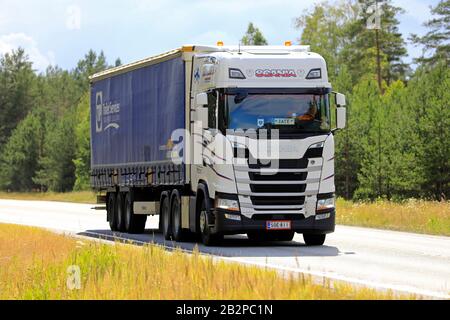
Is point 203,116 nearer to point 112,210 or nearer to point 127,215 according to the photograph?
point 127,215

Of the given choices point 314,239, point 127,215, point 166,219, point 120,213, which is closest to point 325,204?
point 314,239

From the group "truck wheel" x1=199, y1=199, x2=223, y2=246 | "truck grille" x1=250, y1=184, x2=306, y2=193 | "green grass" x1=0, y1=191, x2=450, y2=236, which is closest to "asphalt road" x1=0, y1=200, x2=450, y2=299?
"truck wheel" x1=199, y1=199, x2=223, y2=246

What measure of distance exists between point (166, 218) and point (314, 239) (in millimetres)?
3707

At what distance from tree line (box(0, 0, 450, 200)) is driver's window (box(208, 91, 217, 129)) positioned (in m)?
35.1

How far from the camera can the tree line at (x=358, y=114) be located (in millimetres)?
60938

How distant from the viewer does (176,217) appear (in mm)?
25234

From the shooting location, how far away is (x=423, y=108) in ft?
198

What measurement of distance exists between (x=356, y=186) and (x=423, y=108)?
1236 cm

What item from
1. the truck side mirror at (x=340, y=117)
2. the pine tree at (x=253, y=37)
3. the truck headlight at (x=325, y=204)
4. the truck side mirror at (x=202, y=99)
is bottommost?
the truck headlight at (x=325, y=204)

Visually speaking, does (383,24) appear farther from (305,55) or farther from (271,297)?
(271,297)

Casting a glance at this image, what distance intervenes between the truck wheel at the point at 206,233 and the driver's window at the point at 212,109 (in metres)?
1.75

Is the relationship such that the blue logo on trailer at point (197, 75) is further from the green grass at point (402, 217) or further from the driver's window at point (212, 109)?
the green grass at point (402, 217)

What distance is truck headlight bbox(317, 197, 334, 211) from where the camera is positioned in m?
22.8

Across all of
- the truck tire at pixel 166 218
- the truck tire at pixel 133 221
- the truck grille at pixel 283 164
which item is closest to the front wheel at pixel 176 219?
the truck tire at pixel 166 218
